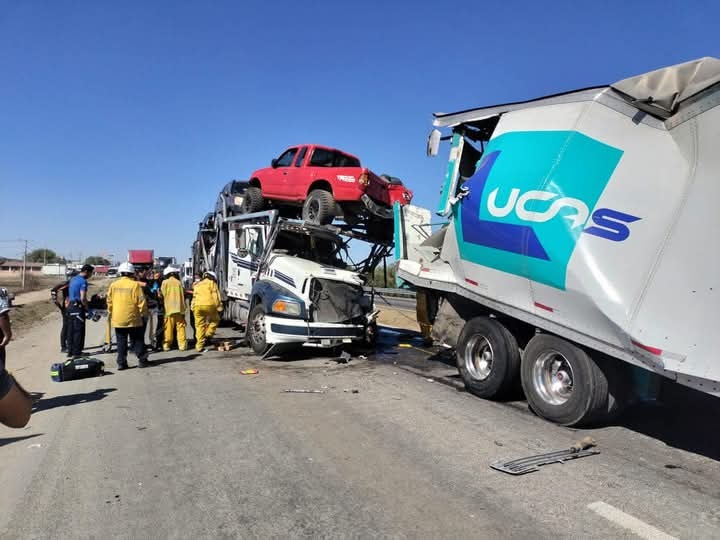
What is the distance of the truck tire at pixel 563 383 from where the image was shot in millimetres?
4801

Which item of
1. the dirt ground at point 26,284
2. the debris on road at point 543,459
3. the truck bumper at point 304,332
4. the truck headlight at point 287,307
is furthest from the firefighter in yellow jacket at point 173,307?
the dirt ground at point 26,284

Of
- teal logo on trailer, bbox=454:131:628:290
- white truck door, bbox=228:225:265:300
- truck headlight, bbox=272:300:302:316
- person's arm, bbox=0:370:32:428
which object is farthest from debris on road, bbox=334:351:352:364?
person's arm, bbox=0:370:32:428

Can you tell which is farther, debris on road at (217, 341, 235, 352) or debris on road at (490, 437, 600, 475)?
debris on road at (217, 341, 235, 352)

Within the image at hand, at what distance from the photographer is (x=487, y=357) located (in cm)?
637

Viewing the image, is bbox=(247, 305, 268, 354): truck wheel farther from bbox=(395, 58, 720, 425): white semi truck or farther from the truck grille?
bbox=(395, 58, 720, 425): white semi truck

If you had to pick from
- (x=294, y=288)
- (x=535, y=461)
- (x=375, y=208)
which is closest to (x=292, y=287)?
(x=294, y=288)

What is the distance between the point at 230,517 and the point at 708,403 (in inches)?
226

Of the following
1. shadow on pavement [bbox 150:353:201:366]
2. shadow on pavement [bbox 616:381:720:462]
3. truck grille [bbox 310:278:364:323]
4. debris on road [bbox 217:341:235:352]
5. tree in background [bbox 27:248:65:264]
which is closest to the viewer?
shadow on pavement [bbox 616:381:720:462]

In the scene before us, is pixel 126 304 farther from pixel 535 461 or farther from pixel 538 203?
pixel 535 461

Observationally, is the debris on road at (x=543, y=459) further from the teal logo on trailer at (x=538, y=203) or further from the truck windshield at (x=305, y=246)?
the truck windshield at (x=305, y=246)

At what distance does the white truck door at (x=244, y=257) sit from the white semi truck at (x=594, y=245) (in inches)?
188

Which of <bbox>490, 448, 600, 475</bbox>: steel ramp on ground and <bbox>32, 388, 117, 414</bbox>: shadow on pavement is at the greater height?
<bbox>490, 448, 600, 475</bbox>: steel ramp on ground

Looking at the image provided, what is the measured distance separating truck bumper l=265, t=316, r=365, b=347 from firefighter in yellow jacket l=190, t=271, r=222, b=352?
169cm

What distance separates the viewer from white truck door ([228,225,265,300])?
33.3 ft
